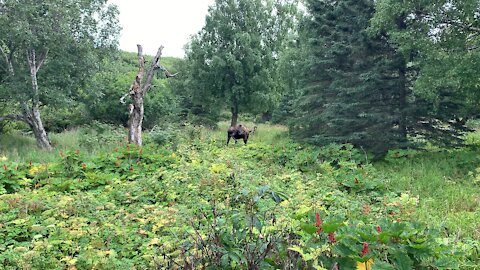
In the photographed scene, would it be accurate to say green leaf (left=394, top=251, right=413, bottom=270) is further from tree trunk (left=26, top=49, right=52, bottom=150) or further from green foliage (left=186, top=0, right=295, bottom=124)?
green foliage (left=186, top=0, right=295, bottom=124)

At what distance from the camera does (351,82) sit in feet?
35.8

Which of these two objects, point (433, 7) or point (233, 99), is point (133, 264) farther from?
point (233, 99)

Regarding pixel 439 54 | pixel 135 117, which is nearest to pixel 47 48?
pixel 135 117

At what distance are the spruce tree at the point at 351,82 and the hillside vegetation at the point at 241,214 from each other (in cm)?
101

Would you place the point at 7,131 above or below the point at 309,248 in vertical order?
below

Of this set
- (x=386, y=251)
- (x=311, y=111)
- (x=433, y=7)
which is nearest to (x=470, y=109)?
(x=433, y=7)

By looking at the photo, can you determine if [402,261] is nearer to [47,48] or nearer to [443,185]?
[443,185]

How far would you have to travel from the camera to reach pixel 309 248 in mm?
2359

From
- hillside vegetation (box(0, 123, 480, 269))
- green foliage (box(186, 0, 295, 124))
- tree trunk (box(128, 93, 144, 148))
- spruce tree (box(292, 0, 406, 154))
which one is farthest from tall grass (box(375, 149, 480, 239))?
green foliage (box(186, 0, 295, 124))

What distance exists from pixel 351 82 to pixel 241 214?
881 centimetres

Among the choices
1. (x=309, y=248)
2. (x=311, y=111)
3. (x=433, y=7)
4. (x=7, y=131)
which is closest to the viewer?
(x=309, y=248)

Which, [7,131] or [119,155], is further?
[7,131]

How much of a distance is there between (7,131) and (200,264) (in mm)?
16039

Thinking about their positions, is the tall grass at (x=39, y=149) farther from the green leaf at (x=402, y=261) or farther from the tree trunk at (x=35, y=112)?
the green leaf at (x=402, y=261)
